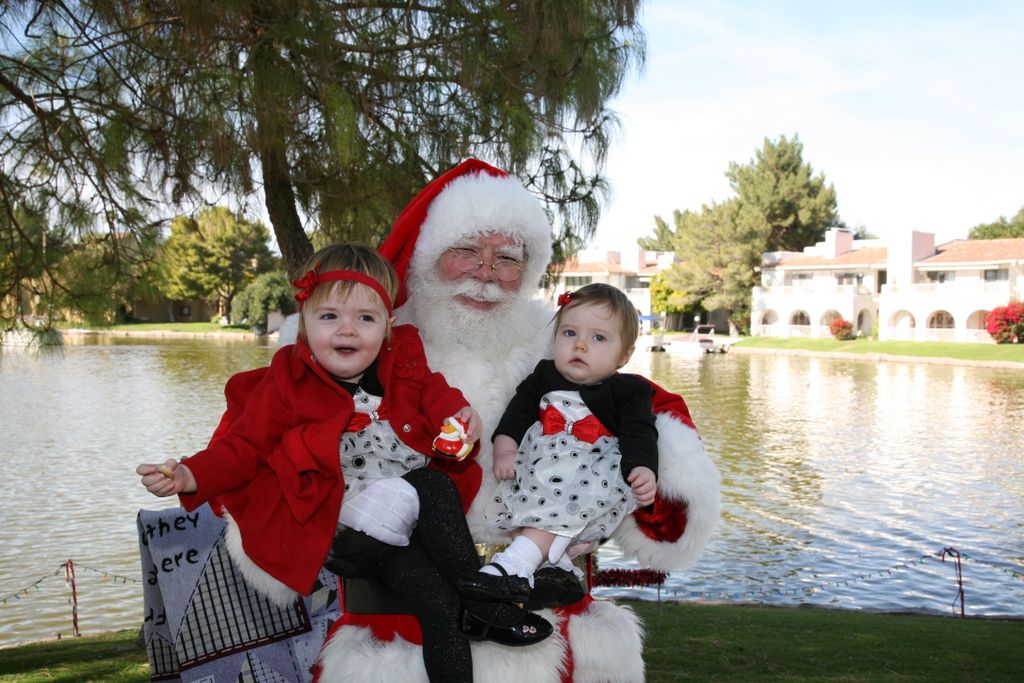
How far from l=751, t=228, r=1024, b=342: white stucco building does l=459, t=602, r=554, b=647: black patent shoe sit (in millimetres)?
38862

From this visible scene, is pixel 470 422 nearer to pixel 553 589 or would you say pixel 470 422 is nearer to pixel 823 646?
pixel 553 589

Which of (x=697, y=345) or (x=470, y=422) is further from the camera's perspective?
(x=697, y=345)

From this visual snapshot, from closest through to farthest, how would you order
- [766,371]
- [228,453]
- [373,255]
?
[228,453] → [373,255] → [766,371]

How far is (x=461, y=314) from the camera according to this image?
2.59m

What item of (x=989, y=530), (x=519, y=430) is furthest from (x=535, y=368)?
(x=989, y=530)

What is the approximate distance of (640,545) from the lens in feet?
8.36

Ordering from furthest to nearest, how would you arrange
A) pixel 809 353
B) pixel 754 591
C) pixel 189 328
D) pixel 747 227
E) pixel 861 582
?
1. pixel 189 328
2. pixel 747 227
3. pixel 809 353
4. pixel 861 582
5. pixel 754 591

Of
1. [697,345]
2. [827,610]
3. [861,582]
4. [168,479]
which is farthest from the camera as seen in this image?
[697,345]

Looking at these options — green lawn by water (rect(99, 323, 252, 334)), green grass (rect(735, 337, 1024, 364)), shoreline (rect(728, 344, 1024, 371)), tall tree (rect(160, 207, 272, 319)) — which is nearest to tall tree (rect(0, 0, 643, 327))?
shoreline (rect(728, 344, 1024, 371))

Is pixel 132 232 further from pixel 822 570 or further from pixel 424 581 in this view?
pixel 822 570

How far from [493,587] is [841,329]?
41318 millimetres

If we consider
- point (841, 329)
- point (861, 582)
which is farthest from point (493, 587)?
point (841, 329)

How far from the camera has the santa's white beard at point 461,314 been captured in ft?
8.49

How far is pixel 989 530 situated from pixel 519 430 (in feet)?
32.5
